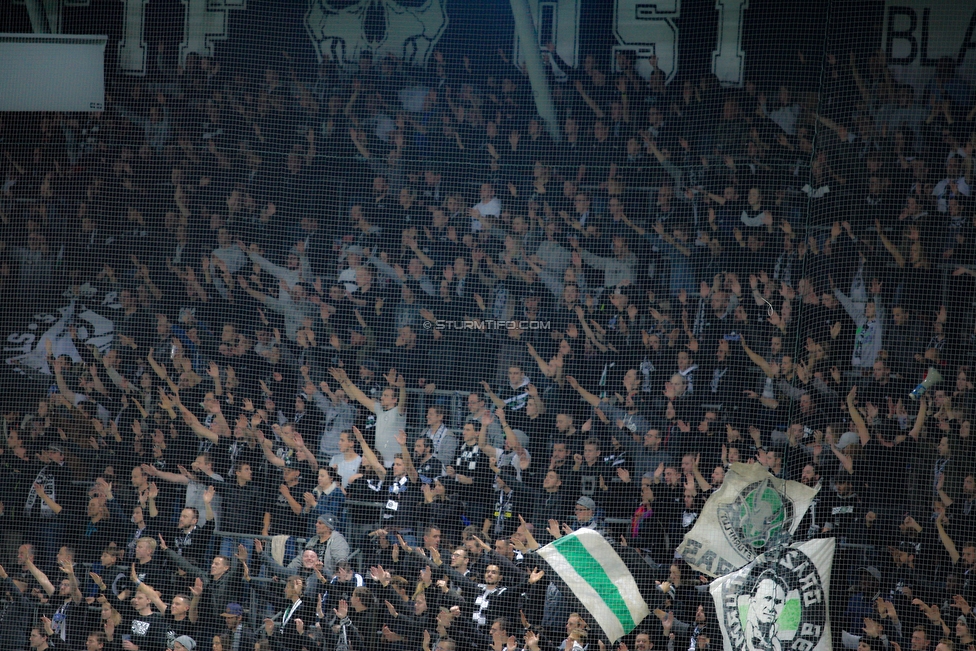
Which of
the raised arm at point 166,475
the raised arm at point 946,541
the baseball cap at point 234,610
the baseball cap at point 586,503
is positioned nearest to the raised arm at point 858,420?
the raised arm at point 946,541

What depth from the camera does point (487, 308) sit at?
6.62m

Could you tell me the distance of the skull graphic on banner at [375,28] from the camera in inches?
275

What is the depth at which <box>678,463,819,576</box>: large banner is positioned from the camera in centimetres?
586

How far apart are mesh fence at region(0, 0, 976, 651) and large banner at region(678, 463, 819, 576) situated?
0.05 meters

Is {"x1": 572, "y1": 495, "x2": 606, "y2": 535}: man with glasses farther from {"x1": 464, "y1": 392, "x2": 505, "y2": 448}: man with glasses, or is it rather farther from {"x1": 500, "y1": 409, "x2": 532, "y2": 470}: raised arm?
{"x1": 464, "y1": 392, "x2": 505, "y2": 448}: man with glasses

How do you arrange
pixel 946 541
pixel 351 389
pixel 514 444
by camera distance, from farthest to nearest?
pixel 351 389
pixel 514 444
pixel 946 541

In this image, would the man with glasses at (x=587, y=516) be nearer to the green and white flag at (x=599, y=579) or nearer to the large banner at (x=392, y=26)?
the green and white flag at (x=599, y=579)

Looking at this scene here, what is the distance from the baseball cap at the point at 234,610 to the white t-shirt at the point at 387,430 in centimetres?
118

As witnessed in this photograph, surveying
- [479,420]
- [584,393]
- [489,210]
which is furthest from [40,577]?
[489,210]

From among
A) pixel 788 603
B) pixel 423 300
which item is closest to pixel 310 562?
pixel 423 300

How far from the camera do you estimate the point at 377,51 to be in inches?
276

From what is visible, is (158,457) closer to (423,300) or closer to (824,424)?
(423,300)

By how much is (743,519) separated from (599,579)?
892 mm

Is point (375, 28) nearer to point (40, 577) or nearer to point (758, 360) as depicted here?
point (758, 360)
